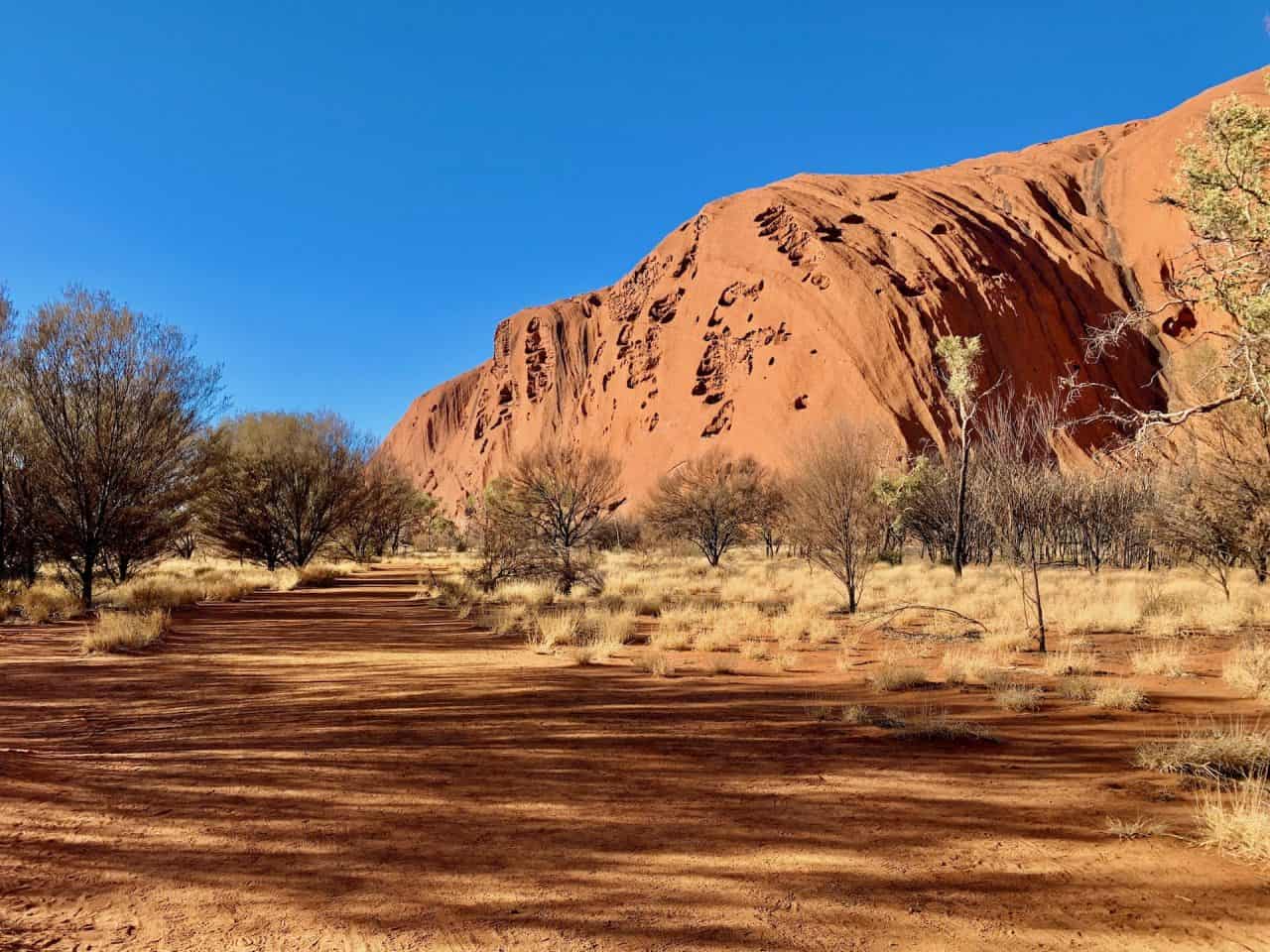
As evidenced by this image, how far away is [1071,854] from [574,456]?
30.0m

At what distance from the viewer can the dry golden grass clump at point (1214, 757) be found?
431cm

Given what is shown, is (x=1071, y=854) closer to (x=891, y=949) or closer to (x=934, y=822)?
(x=934, y=822)

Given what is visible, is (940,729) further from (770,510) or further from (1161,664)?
(770,510)

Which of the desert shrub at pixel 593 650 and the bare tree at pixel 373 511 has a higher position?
the bare tree at pixel 373 511

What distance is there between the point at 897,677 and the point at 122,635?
34.4 feet

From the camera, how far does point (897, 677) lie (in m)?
7.49

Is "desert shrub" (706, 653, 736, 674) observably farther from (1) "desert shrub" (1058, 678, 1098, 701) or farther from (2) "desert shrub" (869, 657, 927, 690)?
(1) "desert shrub" (1058, 678, 1098, 701)

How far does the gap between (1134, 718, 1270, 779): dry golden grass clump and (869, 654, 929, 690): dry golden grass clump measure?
2.67 meters

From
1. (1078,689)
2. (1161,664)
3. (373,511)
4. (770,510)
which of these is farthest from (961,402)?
(373,511)

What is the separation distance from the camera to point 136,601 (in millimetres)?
14594

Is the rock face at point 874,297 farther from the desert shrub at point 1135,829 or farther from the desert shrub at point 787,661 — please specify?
the desert shrub at point 1135,829

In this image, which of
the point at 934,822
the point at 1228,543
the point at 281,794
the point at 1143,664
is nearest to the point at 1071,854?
the point at 934,822

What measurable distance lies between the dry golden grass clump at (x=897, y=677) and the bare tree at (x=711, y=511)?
953 inches

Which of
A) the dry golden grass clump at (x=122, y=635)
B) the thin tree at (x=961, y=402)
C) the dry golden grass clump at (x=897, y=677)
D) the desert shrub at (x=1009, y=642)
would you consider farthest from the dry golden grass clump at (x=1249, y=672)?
the dry golden grass clump at (x=122, y=635)
